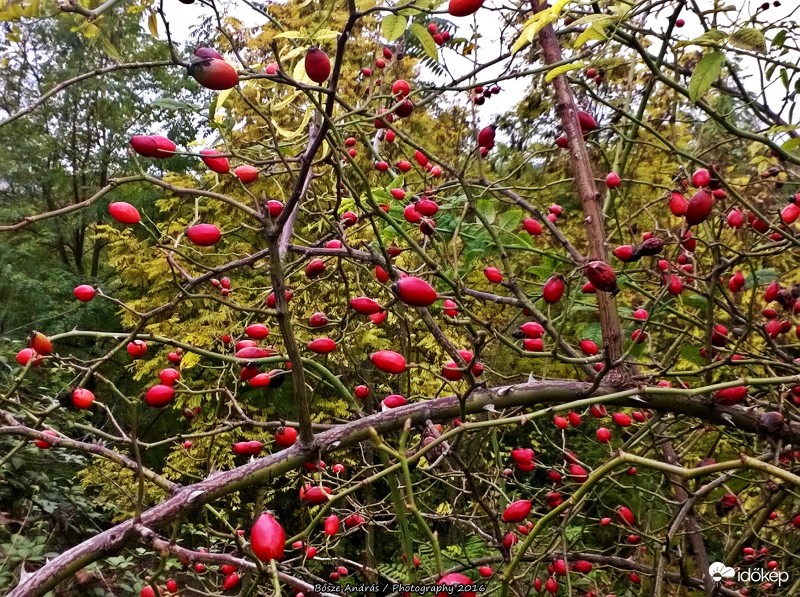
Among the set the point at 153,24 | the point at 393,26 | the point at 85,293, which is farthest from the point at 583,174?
the point at 85,293

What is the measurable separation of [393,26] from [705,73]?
497 mm

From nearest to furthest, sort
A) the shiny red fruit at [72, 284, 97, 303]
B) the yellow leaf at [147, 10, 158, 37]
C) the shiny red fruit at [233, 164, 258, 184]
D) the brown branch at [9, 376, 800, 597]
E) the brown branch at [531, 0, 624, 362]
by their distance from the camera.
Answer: the brown branch at [9, 376, 800, 597]
the shiny red fruit at [233, 164, 258, 184]
the yellow leaf at [147, 10, 158, 37]
the brown branch at [531, 0, 624, 362]
the shiny red fruit at [72, 284, 97, 303]

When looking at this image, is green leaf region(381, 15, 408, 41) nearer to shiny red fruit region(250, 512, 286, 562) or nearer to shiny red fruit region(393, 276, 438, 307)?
shiny red fruit region(393, 276, 438, 307)

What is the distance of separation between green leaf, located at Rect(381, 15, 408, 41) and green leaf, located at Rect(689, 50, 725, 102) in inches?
18.3

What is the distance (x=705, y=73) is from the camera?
33.9 inches

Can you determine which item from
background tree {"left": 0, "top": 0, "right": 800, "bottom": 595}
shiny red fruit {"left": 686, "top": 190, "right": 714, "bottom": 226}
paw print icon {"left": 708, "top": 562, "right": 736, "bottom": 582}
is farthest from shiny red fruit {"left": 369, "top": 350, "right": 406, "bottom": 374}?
paw print icon {"left": 708, "top": 562, "right": 736, "bottom": 582}

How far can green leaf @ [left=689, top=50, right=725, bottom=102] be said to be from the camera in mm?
850

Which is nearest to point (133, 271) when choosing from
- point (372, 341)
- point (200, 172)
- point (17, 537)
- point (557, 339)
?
point (200, 172)

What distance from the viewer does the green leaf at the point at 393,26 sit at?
0.92 metres

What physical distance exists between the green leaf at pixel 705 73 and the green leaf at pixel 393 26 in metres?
0.46

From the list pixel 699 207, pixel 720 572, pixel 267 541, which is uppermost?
pixel 699 207

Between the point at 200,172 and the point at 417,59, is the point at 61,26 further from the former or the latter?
the point at 417,59

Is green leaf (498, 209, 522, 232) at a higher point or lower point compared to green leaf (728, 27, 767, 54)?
lower

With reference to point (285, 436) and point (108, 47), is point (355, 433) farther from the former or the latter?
point (108, 47)
